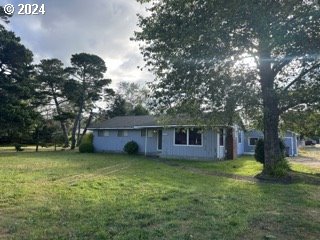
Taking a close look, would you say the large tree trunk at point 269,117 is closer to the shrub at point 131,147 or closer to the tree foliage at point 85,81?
the shrub at point 131,147

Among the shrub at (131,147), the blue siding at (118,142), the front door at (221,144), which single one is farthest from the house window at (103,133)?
the front door at (221,144)

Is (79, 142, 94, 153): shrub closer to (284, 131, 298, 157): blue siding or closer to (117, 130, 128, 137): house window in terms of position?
(117, 130, 128, 137): house window

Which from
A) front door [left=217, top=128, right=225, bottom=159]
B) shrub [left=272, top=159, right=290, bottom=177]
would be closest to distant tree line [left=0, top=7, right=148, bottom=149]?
front door [left=217, top=128, right=225, bottom=159]

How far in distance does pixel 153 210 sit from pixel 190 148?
1782 cm

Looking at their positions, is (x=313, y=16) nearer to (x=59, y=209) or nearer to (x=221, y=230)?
(x=221, y=230)

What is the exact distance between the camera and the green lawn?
5711mm

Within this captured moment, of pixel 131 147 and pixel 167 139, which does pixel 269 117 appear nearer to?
pixel 167 139

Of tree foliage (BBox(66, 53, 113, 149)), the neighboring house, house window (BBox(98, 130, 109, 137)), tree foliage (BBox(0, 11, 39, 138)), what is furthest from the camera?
tree foliage (BBox(66, 53, 113, 149))

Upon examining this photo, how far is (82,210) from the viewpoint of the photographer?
7262mm

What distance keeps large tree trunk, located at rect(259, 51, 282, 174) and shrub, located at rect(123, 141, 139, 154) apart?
50.0ft

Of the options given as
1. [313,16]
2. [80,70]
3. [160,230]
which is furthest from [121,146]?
[160,230]

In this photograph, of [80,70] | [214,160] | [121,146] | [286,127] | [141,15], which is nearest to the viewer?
[141,15]

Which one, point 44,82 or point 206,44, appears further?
point 44,82

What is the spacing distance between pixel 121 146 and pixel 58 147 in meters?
14.1
